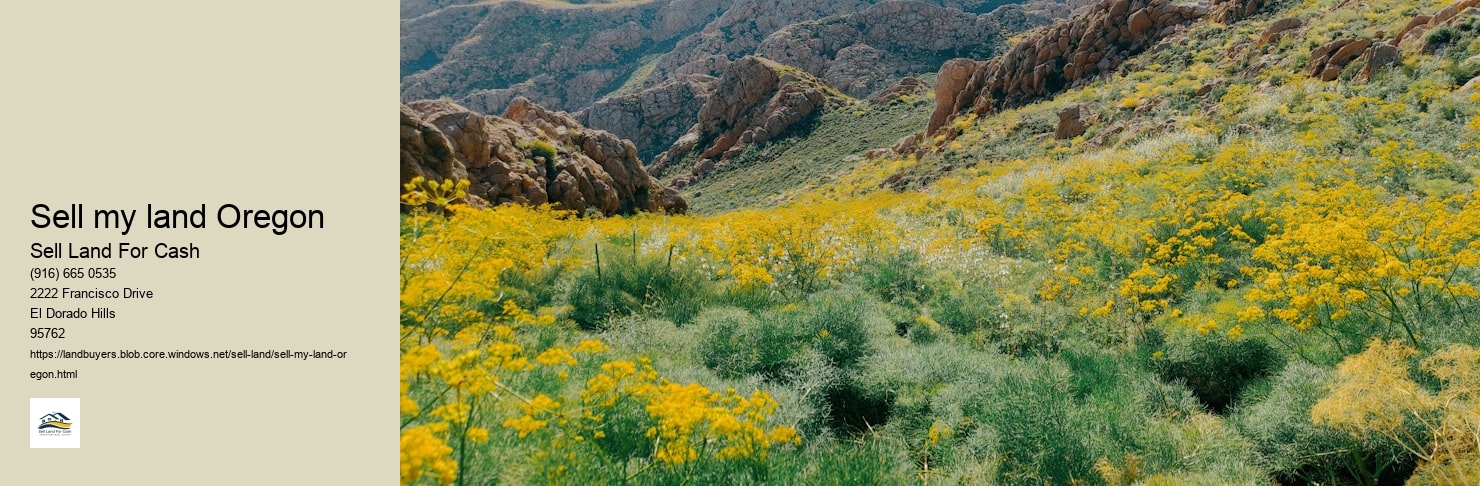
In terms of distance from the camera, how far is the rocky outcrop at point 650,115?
2992 inches

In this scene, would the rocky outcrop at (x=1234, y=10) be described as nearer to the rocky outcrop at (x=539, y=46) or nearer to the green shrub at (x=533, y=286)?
the green shrub at (x=533, y=286)

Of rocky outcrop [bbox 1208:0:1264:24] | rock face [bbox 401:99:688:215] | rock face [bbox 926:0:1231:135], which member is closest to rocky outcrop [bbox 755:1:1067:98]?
rock face [bbox 926:0:1231:135]

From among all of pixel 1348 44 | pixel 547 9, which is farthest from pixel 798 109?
pixel 547 9

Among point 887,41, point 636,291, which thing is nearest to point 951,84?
point 636,291

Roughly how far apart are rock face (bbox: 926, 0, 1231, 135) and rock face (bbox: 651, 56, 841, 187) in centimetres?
2009

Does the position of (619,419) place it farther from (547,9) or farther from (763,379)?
(547,9)

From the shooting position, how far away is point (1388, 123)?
10523mm

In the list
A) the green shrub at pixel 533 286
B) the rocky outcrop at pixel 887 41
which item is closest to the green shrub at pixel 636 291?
the green shrub at pixel 533 286

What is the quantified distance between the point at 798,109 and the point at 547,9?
90357mm

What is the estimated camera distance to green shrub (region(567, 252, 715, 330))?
5656mm

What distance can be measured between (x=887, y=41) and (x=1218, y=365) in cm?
8357

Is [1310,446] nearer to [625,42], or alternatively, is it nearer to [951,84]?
[951,84]
